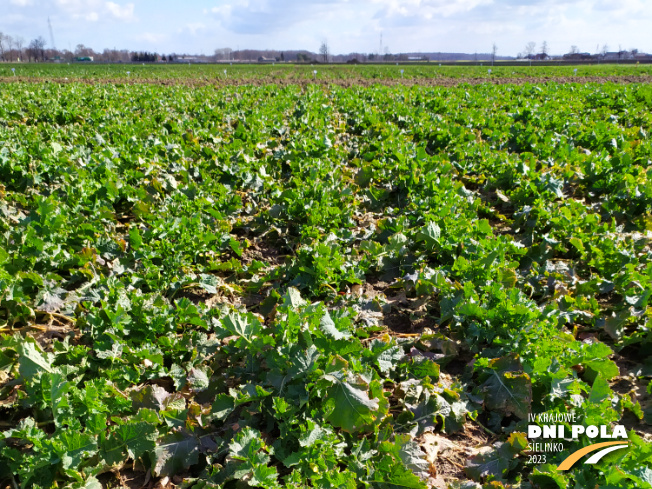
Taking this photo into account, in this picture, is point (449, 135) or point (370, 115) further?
point (370, 115)

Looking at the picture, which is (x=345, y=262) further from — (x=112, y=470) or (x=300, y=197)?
(x=112, y=470)

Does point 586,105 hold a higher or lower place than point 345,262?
higher

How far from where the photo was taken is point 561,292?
13.1ft

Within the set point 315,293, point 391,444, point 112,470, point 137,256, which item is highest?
point 137,256

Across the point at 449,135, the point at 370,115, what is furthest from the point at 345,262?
the point at 370,115

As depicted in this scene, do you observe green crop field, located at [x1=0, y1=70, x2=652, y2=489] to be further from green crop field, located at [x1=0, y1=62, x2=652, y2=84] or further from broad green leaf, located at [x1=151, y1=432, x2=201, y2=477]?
green crop field, located at [x1=0, y1=62, x2=652, y2=84]

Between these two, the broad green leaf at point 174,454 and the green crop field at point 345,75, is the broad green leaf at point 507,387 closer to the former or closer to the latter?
the broad green leaf at point 174,454

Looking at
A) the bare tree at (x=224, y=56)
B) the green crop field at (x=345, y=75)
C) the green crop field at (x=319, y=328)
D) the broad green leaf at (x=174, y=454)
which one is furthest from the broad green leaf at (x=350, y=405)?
the bare tree at (x=224, y=56)

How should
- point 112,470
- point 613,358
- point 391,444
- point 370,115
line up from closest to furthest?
1. point 391,444
2. point 112,470
3. point 613,358
4. point 370,115

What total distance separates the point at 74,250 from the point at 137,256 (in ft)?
2.71

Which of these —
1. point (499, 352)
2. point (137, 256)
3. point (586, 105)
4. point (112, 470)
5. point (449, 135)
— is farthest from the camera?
point (586, 105)

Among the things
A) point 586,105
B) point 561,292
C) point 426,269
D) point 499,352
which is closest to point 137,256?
point 426,269

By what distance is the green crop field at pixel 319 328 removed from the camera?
253 cm

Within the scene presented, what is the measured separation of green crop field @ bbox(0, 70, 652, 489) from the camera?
253 centimetres
